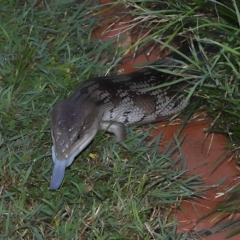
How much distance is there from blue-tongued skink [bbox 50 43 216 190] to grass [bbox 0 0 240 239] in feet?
0.38

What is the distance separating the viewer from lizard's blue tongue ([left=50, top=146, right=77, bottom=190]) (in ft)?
15.1

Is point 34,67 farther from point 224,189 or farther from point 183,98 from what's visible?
point 224,189

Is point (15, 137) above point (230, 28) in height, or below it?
below

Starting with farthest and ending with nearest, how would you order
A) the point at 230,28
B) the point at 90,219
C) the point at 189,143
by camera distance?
the point at 189,143, the point at 230,28, the point at 90,219

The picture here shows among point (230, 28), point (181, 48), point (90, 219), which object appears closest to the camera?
point (90, 219)

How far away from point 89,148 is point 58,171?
1.31 feet

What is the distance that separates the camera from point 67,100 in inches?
200

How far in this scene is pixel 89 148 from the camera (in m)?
4.98

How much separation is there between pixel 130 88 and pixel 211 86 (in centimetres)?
75

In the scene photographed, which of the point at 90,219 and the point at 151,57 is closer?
the point at 90,219

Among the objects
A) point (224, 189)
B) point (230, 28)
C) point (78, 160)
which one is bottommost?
point (224, 189)

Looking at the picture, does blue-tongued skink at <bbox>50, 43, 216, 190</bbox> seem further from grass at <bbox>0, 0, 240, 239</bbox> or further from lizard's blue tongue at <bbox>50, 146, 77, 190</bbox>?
grass at <bbox>0, 0, 240, 239</bbox>

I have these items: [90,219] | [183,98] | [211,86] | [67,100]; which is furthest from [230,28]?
[90,219]

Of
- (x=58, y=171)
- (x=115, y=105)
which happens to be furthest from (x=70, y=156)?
(x=115, y=105)
